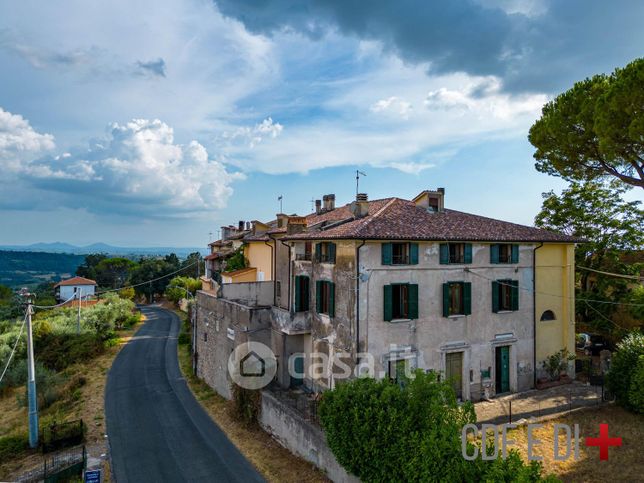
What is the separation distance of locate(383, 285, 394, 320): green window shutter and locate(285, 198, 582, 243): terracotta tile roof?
236cm

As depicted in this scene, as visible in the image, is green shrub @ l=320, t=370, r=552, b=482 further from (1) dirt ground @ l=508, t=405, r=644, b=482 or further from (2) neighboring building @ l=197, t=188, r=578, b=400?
(1) dirt ground @ l=508, t=405, r=644, b=482

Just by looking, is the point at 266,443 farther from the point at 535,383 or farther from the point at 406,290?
the point at 535,383

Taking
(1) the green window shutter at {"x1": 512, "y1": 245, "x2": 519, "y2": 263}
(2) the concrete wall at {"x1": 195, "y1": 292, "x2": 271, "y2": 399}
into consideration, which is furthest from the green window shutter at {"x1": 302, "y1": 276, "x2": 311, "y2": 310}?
(1) the green window shutter at {"x1": 512, "y1": 245, "x2": 519, "y2": 263}

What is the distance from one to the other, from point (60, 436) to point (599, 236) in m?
32.9

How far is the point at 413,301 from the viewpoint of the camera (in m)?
18.1

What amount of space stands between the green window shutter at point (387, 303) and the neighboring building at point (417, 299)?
0.15 ft

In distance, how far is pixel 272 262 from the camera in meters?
24.8

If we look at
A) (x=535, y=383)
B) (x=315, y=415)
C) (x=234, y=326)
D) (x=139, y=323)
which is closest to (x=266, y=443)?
(x=315, y=415)

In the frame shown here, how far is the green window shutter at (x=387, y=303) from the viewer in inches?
693

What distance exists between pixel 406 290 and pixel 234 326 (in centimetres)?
982

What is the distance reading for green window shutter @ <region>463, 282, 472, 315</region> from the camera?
762 inches

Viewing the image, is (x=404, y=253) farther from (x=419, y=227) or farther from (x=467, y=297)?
(x=467, y=297)

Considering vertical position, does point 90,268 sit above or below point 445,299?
below

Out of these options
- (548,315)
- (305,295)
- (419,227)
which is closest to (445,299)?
(419,227)
